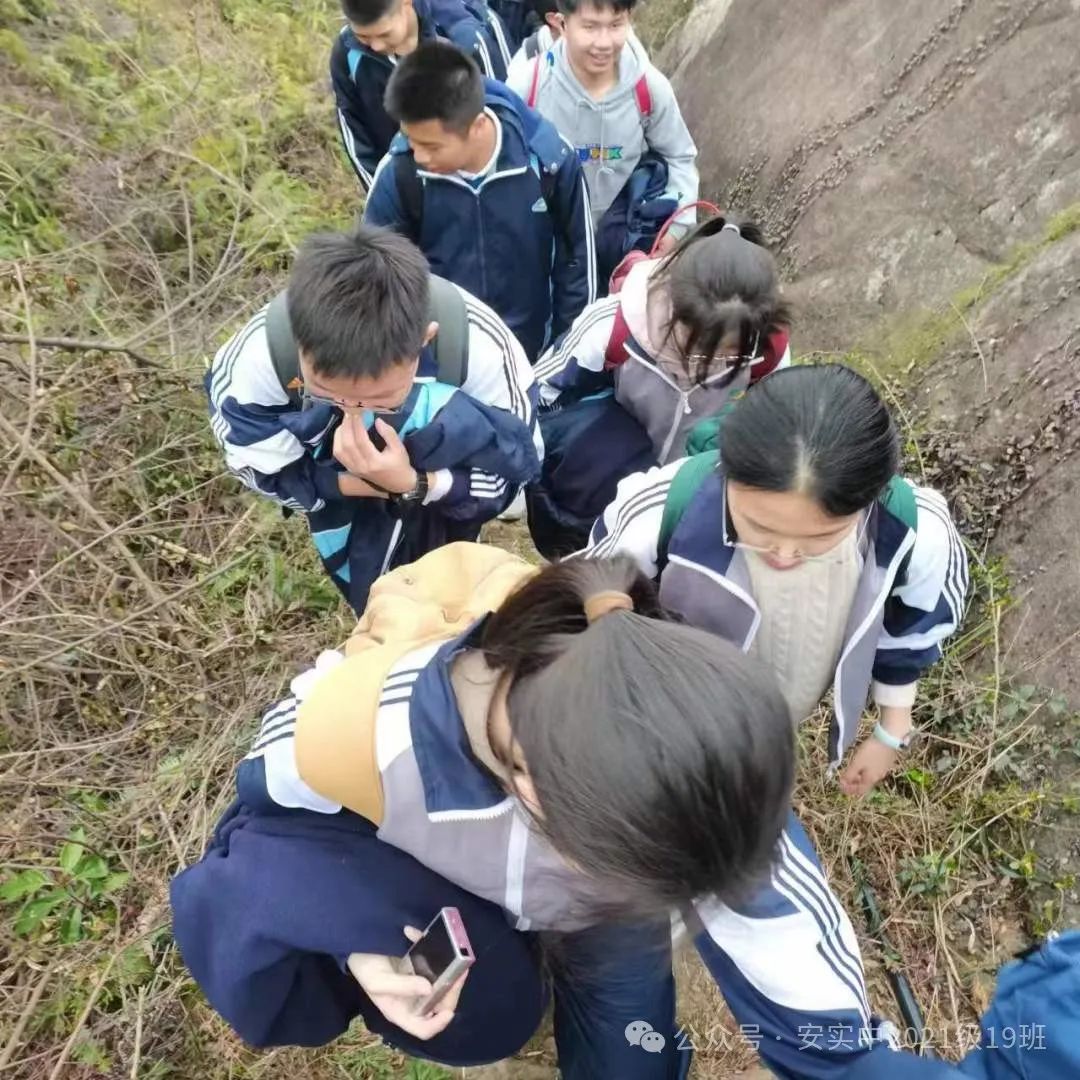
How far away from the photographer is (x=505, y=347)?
202 centimetres

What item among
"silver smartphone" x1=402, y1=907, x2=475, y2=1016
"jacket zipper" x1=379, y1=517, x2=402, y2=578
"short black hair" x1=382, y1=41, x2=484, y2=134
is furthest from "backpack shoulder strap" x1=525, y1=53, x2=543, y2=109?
"silver smartphone" x1=402, y1=907, x2=475, y2=1016

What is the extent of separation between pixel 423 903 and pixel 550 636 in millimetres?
529

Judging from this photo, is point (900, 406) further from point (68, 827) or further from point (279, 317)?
point (68, 827)

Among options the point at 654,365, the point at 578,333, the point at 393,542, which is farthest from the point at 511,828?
the point at 578,333

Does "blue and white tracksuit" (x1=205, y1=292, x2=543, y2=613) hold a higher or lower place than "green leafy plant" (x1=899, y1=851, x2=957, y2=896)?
Result: higher

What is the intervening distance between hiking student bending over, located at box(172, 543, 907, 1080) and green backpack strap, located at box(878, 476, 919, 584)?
61cm

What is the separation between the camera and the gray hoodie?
10.3 feet

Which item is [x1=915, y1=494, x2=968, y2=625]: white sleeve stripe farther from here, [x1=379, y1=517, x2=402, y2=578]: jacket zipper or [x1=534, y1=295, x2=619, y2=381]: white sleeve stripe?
[x1=379, y1=517, x2=402, y2=578]: jacket zipper

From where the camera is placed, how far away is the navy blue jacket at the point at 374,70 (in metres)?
3.14

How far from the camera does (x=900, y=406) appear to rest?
3078 mm

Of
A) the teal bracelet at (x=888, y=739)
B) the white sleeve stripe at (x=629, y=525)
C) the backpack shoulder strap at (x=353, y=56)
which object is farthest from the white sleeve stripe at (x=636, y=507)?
the backpack shoulder strap at (x=353, y=56)

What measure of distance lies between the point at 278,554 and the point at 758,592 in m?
2.13

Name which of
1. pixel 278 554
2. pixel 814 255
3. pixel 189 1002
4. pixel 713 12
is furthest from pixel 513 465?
pixel 713 12

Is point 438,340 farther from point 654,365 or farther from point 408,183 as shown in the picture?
point 408,183
